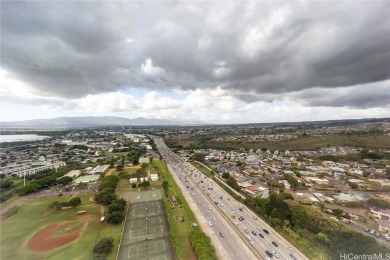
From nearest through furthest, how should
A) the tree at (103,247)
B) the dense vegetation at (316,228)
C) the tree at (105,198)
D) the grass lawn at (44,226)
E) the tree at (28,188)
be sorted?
1. the dense vegetation at (316,228)
2. the tree at (103,247)
3. the grass lawn at (44,226)
4. the tree at (105,198)
5. the tree at (28,188)

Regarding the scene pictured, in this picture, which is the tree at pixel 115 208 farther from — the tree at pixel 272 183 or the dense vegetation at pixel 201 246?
the tree at pixel 272 183

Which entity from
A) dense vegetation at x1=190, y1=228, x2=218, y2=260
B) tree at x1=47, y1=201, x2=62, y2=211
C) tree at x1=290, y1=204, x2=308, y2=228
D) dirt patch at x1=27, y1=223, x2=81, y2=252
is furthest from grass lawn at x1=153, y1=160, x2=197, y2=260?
tree at x1=47, y1=201, x2=62, y2=211

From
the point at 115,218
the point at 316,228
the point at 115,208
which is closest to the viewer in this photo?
the point at 316,228

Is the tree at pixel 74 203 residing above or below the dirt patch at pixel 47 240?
above

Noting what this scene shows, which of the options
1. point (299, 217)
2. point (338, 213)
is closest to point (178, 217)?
point (299, 217)

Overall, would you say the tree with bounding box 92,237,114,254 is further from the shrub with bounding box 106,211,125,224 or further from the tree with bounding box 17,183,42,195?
the tree with bounding box 17,183,42,195

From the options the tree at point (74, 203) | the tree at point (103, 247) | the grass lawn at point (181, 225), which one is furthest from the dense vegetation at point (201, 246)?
the tree at point (74, 203)

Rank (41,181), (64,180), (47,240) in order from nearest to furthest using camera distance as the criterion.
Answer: (47,240) → (41,181) → (64,180)

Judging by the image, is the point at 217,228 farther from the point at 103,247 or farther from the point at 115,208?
the point at 115,208
